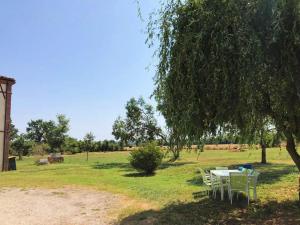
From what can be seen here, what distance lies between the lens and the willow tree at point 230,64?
798 cm

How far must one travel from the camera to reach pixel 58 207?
11789 mm

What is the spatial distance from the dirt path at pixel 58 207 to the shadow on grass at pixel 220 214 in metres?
1.03

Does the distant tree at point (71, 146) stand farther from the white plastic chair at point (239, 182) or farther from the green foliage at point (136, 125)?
the white plastic chair at point (239, 182)

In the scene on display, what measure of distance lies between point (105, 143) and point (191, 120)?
229 ft

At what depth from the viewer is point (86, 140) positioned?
228 ft

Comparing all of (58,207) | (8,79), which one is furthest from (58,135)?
(58,207)

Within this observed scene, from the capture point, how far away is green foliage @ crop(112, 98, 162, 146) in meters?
40.9

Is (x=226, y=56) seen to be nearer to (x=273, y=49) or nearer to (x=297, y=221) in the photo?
(x=273, y=49)

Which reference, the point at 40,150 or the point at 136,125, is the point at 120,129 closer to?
the point at 136,125

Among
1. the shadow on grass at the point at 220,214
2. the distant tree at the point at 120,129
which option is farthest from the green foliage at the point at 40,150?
the shadow on grass at the point at 220,214

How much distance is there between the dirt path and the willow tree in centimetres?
329

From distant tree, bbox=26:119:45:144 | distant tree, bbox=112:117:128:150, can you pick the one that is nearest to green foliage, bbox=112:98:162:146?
distant tree, bbox=112:117:128:150

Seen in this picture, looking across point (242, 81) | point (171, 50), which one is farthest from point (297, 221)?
point (171, 50)

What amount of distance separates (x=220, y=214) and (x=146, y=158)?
1283 centimetres
